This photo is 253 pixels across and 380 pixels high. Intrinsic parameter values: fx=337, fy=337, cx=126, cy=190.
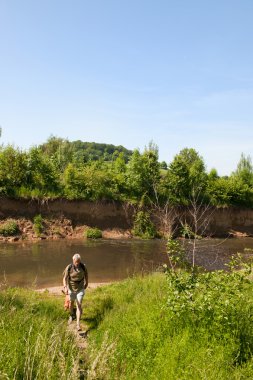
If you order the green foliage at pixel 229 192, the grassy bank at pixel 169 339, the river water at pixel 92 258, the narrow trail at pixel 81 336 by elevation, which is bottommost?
the river water at pixel 92 258

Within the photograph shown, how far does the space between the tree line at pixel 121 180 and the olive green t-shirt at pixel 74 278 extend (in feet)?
53.1

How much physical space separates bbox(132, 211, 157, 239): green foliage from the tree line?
1.54 metres

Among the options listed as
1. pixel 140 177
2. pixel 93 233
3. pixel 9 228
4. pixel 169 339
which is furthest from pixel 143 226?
pixel 169 339

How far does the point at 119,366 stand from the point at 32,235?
21887 mm

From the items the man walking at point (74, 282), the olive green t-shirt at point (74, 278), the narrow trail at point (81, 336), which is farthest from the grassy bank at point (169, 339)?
the olive green t-shirt at point (74, 278)

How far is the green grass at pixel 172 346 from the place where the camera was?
18.8 ft

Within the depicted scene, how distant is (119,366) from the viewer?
21.2 ft

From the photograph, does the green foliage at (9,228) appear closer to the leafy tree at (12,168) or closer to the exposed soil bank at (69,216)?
the exposed soil bank at (69,216)

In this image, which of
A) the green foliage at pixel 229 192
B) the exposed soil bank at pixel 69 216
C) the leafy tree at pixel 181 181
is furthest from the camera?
the green foliage at pixel 229 192

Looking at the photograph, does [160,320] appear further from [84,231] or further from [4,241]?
[84,231]

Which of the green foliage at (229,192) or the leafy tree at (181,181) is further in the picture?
the green foliage at (229,192)

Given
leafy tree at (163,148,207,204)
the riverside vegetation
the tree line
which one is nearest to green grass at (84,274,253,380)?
the riverside vegetation

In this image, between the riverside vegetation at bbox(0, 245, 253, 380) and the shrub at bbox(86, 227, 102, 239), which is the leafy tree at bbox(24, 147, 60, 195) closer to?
the shrub at bbox(86, 227, 102, 239)

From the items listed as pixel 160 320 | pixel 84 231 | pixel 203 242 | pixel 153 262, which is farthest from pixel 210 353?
pixel 203 242
